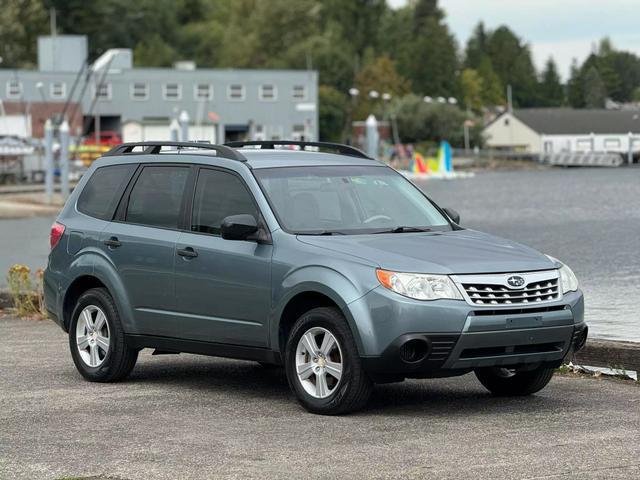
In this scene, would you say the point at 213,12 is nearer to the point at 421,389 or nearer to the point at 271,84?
the point at 271,84

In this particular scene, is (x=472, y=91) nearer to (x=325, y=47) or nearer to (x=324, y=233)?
(x=325, y=47)

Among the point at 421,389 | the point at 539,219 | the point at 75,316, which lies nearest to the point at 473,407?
the point at 421,389

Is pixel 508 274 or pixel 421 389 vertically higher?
pixel 508 274

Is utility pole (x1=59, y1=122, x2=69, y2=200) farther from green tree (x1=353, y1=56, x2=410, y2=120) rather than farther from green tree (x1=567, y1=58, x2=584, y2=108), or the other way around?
green tree (x1=353, y1=56, x2=410, y2=120)

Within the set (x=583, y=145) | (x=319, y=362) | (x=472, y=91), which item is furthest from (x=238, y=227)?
(x=472, y=91)

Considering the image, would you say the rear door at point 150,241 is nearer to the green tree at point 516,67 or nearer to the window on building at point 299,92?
the window on building at point 299,92

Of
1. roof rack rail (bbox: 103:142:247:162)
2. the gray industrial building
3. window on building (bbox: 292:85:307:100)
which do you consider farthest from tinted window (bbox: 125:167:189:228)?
window on building (bbox: 292:85:307:100)

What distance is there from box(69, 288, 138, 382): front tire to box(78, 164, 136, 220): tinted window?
0.62 m

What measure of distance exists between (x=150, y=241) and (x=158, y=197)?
0.36 meters

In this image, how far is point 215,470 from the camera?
7.56 m

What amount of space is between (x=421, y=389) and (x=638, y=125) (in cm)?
8867

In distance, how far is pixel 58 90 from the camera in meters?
111

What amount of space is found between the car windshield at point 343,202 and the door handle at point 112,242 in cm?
128

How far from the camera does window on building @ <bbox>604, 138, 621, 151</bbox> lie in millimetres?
120812
